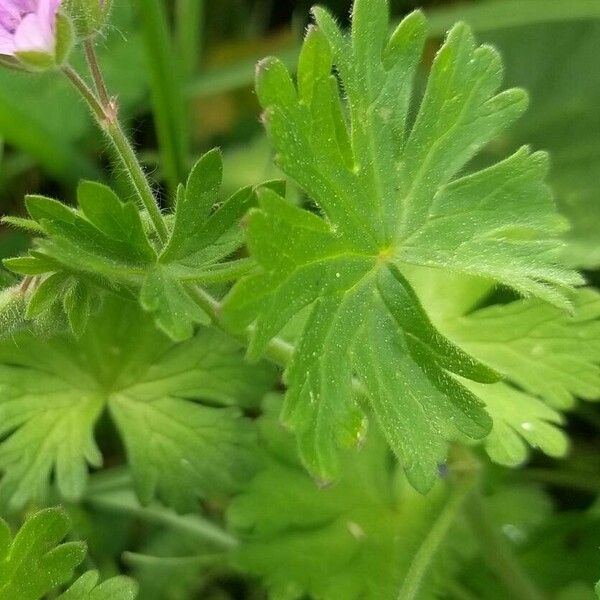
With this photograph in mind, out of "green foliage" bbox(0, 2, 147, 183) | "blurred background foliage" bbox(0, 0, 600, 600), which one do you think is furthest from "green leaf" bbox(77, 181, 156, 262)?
"green foliage" bbox(0, 2, 147, 183)

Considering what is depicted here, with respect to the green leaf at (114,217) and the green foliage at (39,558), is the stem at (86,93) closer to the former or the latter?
the green leaf at (114,217)

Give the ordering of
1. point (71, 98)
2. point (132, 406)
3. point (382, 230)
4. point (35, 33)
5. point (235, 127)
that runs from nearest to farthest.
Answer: point (35, 33)
point (382, 230)
point (132, 406)
point (71, 98)
point (235, 127)

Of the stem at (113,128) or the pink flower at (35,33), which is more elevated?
the pink flower at (35,33)

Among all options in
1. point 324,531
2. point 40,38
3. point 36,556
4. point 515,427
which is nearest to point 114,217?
point 40,38

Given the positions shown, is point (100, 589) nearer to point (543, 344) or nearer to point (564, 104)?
point (543, 344)

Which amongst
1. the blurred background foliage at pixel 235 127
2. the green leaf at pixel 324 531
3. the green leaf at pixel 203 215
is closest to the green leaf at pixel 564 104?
the blurred background foliage at pixel 235 127

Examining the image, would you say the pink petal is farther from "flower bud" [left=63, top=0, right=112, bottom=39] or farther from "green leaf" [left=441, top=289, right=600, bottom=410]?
"green leaf" [left=441, top=289, right=600, bottom=410]
